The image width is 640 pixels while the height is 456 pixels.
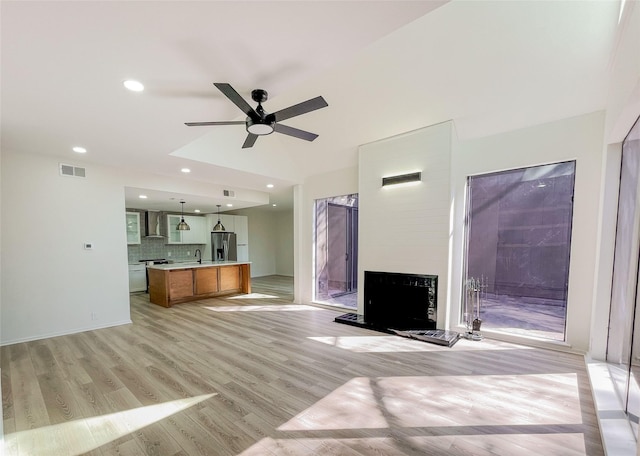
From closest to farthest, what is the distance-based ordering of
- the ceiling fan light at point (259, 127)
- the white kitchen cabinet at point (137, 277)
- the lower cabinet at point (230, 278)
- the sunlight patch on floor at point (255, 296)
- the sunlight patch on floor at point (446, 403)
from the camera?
the sunlight patch on floor at point (446, 403)
the ceiling fan light at point (259, 127)
the sunlight patch on floor at point (255, 296)
the lower cabinet at point (230, 278)
the white kitchen cabinet at point (137, 277)

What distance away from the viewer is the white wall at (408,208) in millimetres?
3869

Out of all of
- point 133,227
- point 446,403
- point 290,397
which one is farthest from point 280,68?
point 133,227

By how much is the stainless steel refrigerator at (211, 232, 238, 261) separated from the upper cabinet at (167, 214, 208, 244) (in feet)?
1.22

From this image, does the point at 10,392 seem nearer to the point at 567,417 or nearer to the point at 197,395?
the point at 197,395

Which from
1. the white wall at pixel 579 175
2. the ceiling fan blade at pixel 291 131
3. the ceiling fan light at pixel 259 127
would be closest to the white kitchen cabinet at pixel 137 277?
the ceiling fan light at pixel 259 127

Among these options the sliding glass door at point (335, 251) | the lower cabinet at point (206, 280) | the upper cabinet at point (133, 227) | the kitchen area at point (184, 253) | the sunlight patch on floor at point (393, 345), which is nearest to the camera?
the sunlight patch on floor at point (393, 345)

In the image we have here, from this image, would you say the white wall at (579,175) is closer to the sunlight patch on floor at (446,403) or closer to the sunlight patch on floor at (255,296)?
the sunlight patch on floor at (446,403)

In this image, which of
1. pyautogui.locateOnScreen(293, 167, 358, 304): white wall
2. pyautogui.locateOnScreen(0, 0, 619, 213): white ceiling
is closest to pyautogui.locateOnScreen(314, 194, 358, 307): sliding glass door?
pyautogui.locateOnScreen(293, 167, 358, 304): white wall

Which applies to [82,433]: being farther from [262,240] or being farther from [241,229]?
[262,240]

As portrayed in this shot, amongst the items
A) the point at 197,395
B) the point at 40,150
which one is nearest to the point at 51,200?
the point at 40,150

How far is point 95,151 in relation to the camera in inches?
148

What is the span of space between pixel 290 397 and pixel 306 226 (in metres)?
3.99

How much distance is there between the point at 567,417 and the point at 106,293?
20.1 feet

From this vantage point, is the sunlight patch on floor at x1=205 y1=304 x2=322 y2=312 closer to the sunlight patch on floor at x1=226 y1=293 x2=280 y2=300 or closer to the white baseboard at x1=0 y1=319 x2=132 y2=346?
the sunlight patch on floor at x1=226 y1=293 x2=280 y2=300
